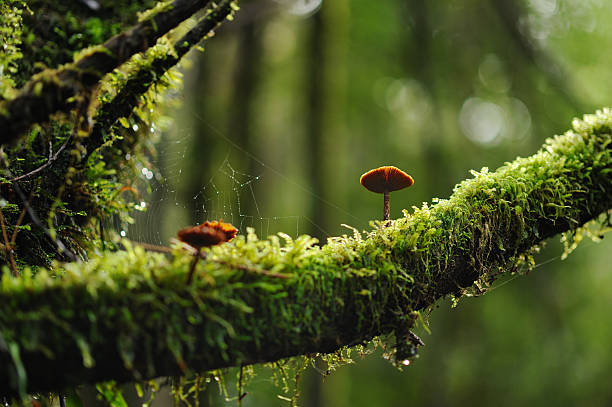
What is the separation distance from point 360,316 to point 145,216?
15.3ft

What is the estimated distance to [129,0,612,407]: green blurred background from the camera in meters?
4.92

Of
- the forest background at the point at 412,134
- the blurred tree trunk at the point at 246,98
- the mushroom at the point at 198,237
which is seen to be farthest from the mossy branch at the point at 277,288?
the blurred tree trunk at the point at 246,98

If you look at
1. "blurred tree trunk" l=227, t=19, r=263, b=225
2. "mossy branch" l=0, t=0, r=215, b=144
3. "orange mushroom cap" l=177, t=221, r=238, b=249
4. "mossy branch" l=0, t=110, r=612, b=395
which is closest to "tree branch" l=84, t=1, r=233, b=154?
"mossy branch" l=0, t=0, r=215, b=144

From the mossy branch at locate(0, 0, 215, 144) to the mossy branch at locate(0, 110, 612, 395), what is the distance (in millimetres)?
404

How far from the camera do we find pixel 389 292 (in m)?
1.20

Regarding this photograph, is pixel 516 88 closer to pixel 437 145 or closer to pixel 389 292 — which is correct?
pixel 437 145

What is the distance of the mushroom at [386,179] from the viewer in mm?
1472

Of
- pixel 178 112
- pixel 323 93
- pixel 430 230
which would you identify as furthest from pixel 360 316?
pixel 178 112

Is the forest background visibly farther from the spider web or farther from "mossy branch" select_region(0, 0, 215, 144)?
"mossy branch" select_region(0, 0, 215, 144)

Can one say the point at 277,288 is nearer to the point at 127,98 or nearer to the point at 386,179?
the point at 386,179

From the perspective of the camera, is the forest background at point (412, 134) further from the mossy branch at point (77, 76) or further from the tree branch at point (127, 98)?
the mossy branch at point (77, 76)

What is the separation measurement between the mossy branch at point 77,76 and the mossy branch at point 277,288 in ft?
1.33

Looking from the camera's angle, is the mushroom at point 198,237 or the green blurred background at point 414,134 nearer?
the mushroom at point 198,237

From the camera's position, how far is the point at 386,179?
4.97ft
